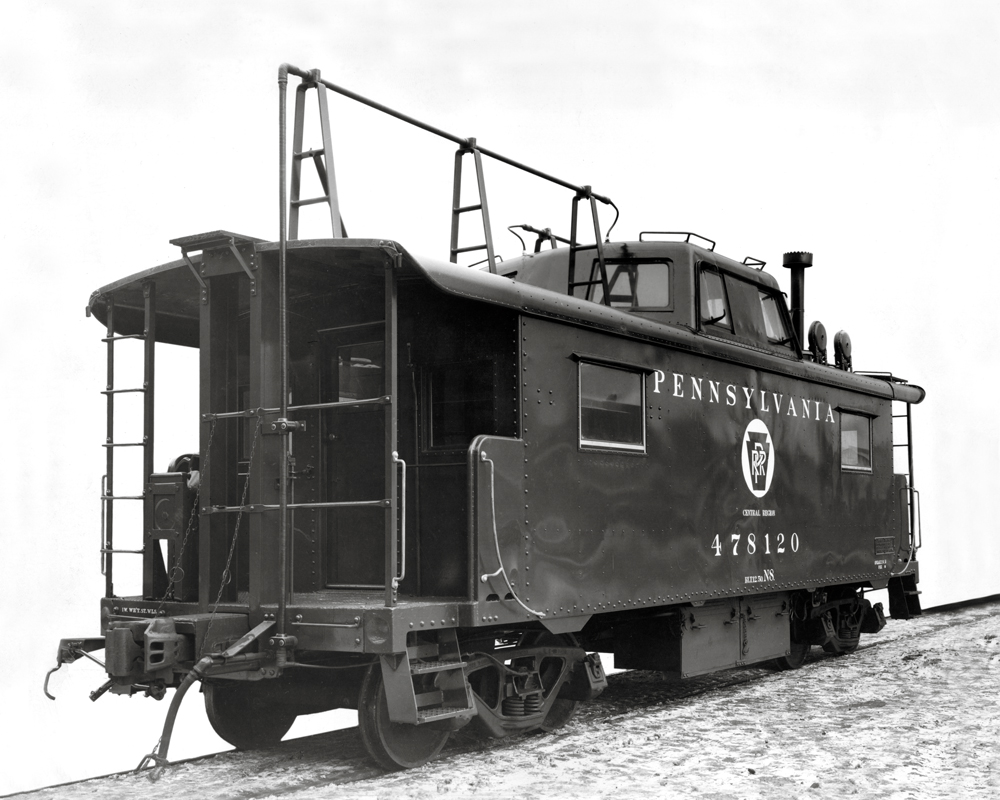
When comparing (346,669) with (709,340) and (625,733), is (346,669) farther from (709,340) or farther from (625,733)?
(709,340)

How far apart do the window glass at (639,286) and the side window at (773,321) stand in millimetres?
1564

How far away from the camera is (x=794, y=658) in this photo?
11586 mm

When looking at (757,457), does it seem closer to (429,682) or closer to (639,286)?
(639,286)

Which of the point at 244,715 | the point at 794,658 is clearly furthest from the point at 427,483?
the point at 794,658

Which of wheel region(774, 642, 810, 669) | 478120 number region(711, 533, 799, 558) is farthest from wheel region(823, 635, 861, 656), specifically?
478120 number region(711, 533, 799, 558)

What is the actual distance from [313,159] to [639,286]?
329cm

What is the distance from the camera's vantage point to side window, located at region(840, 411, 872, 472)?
11.8m

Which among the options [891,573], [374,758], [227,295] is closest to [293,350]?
[227,295]

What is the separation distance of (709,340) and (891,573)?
4821mm

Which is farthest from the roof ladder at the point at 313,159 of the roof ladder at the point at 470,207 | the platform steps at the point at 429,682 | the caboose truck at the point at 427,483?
the platform steps at the point at 429,682

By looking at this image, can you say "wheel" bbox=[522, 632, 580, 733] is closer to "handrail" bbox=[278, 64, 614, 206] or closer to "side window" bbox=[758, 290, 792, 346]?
"handrail" bbox=[278, 64, 614, 206]

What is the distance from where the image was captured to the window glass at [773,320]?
10.7 metres

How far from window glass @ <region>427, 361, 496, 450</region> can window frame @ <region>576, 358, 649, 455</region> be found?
0.66 metres

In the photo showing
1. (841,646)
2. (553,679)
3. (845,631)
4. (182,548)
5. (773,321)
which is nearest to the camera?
(182,548)
